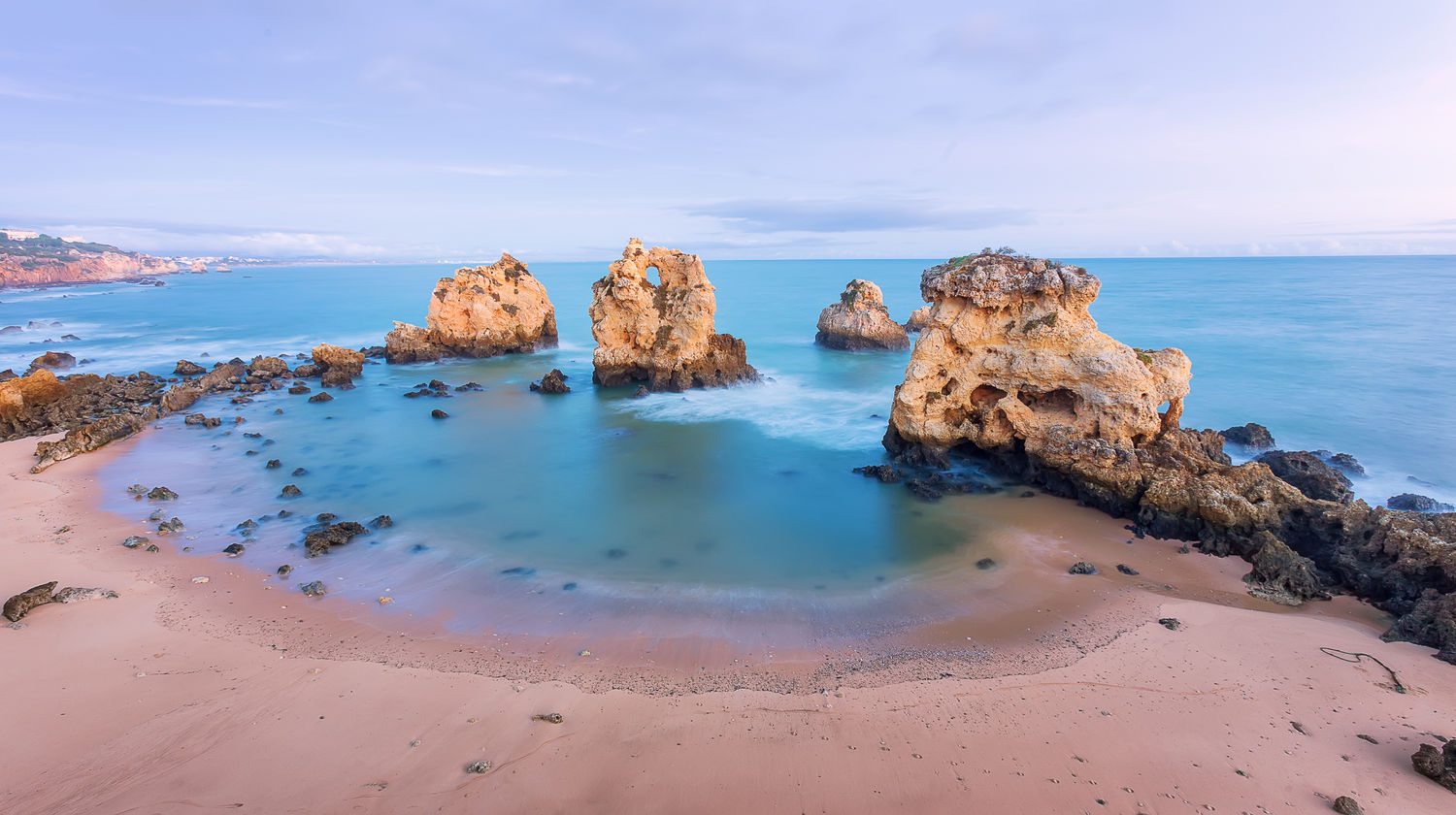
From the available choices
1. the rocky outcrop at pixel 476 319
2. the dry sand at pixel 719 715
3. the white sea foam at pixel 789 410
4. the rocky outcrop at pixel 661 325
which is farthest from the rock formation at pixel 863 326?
the dry sand at pixel 719 715

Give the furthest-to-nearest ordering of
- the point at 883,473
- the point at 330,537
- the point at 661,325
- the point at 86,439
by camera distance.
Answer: the point at 661,325, the point at 86,439, the point at 883,473, the point at 330,537

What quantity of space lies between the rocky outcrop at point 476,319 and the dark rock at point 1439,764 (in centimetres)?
3561

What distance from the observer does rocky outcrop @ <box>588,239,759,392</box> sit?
2573 centimetres

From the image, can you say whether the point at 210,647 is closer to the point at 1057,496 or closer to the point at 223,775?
the point at 223,775

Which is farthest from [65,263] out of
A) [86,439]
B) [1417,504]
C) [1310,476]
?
[1417,504]

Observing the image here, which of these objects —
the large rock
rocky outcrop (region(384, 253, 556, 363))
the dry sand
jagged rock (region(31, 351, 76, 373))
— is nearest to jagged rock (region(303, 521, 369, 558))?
the dry sand

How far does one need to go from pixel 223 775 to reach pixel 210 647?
320cm

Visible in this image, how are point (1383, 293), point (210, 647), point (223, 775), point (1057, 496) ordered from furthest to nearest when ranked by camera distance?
point (1383, 293) → point (1057, 496) → point (210, 647) → point (223, 775)

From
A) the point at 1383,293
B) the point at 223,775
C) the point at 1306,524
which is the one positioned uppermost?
the point at 1383,293

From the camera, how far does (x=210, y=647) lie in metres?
8.91

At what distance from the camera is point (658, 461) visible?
1822 centimetres

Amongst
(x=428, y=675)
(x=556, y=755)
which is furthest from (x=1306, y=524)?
(x=428, y=675)

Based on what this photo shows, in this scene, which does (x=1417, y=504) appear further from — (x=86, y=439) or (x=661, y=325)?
(x=86, y=439)

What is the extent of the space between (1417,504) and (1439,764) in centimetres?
1069
